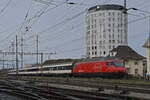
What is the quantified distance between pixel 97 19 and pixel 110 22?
584cm

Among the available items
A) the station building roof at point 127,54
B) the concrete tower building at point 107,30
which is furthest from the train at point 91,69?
the concrete tower building at point 107,30

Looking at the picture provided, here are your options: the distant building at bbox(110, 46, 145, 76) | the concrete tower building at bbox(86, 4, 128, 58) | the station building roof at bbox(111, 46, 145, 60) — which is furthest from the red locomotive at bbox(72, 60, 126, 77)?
the concrete tower building at bbox(86, 4, 128, 58)

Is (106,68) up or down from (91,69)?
up

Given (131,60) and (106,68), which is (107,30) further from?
(106,68)

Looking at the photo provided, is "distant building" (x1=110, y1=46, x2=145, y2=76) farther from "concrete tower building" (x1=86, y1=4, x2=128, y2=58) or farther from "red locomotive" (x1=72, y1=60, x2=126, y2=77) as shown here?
"concrete tower building" (x1=86, y1=4, x2=128, y2=58)

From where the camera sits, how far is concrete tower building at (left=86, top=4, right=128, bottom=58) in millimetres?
115900

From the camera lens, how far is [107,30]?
116812 millimetres

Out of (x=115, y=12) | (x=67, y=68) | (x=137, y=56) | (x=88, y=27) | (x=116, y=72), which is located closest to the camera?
(x=116, y=72)

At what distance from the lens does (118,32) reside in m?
118

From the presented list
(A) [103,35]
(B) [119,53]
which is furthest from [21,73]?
(A) [103,35]

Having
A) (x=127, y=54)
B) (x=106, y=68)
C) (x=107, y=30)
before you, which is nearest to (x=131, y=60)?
(x=127, y=54)

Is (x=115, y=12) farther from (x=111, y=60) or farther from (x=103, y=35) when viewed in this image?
(x=111, y=60)

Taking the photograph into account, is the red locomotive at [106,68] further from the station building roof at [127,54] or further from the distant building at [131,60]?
the station building roof at [127,54]

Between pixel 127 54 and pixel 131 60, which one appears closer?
pixel 131 60
